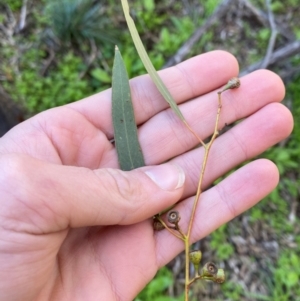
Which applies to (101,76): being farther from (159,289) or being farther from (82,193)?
(82,193)

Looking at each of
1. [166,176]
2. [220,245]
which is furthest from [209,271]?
[220,245]

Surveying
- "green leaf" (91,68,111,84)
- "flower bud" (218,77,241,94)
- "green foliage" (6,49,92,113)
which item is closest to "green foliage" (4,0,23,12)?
"green foliage" (6,49,92,113)

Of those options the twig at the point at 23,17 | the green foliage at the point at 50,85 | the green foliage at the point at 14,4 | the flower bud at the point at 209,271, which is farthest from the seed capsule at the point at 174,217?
the green foliage at the point at 14,4

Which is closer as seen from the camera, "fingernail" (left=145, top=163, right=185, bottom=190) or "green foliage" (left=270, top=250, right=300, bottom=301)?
"fingernail" (left=145, top=163, right=185, bottom=190)

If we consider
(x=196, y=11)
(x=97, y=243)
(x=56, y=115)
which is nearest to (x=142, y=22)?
(x=196, y=11)

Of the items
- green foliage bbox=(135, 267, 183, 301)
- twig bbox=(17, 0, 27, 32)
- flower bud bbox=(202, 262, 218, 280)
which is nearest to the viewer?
flower bud bbox=(202, 262, 218, 280)

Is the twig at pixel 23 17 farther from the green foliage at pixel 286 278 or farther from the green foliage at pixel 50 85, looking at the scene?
the green foliage at pixel 286 278

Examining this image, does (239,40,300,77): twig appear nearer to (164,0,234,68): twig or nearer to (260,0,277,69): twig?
(260,0,277,69): twig
